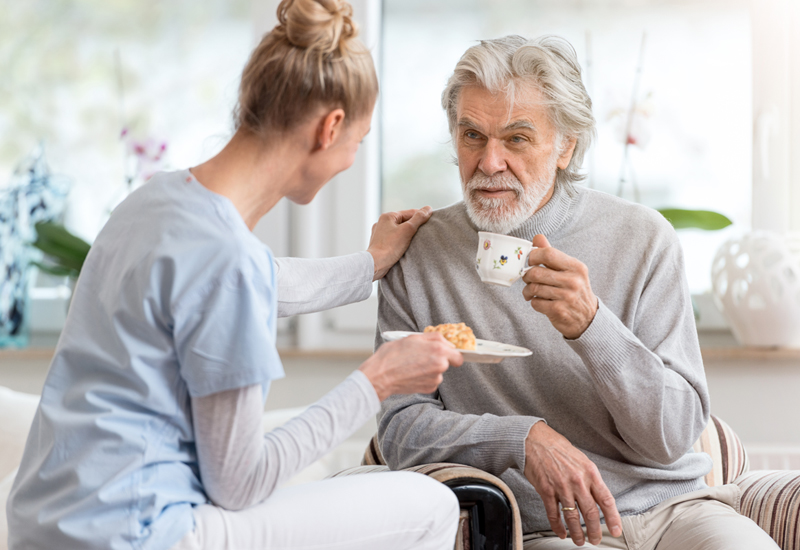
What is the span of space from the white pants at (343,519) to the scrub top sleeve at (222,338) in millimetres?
207

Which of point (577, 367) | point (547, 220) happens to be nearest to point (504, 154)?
point (547, 220)

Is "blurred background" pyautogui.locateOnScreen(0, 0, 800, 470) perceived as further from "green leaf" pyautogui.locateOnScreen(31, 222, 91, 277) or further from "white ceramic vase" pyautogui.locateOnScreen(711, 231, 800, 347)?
"green leaf" pyautogui.locateOnScreen(31, 222, 91, 277)

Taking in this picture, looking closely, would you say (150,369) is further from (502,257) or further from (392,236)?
(392,236)

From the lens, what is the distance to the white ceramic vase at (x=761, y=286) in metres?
2.34

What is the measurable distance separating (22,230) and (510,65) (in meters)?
2.07

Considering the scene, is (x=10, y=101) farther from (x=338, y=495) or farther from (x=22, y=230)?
(x=338, y=495)

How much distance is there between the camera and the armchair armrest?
5.11 feet

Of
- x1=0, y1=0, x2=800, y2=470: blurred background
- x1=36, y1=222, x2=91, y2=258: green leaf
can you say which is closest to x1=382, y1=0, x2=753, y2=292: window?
x1=0, y1=0, x2=800, y2=470: blurred background

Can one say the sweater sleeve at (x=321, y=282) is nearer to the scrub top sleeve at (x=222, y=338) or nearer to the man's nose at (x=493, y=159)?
the man's nose at (x=493, y=159)

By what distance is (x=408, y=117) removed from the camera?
2.83 m

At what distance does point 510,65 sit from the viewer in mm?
1615

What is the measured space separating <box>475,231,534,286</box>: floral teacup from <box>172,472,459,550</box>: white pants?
0.41m

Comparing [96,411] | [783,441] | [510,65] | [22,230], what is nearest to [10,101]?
[22,230]

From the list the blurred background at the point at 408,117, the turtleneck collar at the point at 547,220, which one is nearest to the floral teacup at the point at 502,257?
the turtleneck collar at the point at 547,220
